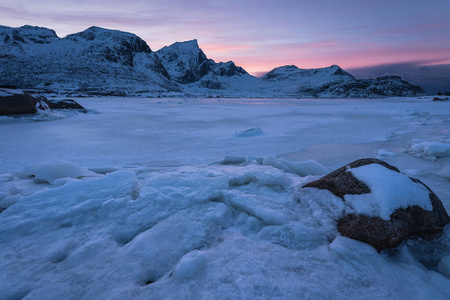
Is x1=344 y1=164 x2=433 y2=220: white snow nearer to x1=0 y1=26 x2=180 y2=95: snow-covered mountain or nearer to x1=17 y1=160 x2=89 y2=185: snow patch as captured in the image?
x1=17 y1=160 x2=89 y2=185: snow patch

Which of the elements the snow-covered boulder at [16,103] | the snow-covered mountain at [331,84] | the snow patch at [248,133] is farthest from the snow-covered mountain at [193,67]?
the snow patch at [248,133]

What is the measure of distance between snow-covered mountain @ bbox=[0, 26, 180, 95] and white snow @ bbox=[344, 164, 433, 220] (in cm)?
6174

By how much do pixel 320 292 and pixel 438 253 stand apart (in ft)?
3.30

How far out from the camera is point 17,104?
9.01 metres

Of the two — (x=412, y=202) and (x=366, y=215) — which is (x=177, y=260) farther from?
(x=412, y=202)

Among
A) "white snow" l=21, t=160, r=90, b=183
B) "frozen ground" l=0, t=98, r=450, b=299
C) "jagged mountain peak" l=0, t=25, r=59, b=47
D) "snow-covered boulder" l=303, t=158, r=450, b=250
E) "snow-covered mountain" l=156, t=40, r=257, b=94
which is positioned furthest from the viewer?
"snow-covered mountain" l=156, t=40, r=257, b=94

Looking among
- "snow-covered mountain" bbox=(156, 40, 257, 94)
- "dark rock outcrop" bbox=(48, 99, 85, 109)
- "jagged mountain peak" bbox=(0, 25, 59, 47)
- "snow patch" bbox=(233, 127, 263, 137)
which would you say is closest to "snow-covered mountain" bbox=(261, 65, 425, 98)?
"snow-covered mountain" bbox=(156, 40, 257, 94)

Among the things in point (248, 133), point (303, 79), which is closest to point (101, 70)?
point (248, 133)

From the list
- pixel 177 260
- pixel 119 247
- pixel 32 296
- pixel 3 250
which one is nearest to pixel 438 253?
pixel 177 260

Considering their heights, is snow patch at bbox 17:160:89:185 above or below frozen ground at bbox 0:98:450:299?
above

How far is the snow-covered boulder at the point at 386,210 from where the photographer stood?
1610 mm

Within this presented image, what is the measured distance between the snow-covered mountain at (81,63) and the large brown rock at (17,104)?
5090cm

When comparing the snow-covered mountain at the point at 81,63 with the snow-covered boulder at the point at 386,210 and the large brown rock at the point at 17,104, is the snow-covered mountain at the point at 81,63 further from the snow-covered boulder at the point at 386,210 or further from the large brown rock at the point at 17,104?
the snow-covered boulder at the point at 386,210

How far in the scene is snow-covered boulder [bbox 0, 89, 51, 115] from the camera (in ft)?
28.7
